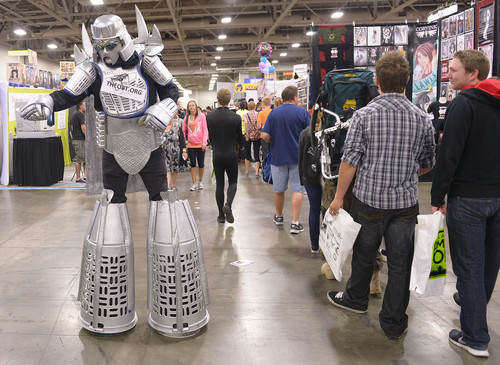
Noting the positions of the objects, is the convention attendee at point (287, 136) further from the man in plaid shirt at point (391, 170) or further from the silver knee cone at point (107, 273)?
the silver knee cone at point (107, 273)

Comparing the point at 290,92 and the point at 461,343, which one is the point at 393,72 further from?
the point at 290,92

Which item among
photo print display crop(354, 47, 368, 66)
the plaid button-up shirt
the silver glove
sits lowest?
the plaid button-up shirt

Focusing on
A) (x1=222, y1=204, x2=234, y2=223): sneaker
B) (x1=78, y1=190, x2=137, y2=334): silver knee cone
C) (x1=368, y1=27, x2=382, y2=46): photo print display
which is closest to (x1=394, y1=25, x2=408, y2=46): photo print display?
(x1=368, y1=27, x2=382, y2=46): photo print display

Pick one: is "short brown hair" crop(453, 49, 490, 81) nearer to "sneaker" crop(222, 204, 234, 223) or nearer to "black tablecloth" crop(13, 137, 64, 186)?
"sneaker" crop(222, 204, 234, 223)

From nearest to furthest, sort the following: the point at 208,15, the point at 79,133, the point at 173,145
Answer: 1. the point at 173,145
2. the point at 79,133
3. the point at 208,15

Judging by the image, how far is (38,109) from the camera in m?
2.24

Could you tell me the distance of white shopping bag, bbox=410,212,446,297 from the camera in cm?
214

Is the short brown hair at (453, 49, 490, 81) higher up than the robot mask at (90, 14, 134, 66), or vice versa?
the robot mask at (90, 14, 134, 66)

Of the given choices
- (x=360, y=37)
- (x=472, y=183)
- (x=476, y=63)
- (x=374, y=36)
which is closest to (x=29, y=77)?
(x=360, y=37)

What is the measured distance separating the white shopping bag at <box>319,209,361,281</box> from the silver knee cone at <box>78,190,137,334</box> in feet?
3.81

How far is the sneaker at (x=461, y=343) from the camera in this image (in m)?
2.13

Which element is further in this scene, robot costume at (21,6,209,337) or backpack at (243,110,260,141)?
backpack at (243,110,260,141)

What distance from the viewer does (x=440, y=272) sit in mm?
2225

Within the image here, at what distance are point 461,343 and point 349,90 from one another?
1.58 m
